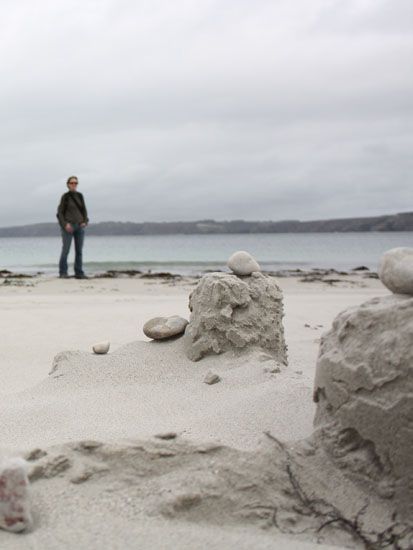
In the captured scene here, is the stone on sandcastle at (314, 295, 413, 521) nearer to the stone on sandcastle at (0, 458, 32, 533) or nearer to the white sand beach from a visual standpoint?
the white sand beach

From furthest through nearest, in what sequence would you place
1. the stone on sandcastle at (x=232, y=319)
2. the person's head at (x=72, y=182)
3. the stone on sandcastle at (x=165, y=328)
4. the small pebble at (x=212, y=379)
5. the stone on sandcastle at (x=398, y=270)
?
the person's head at (x=72, y=182)
the stone on sandcastle at (x=165, y=328)
the stone on sandcastle at (x=232, y=319)
the small pebble at (x=212, y=379)
the stone on sandcastle at (x=398, y=270)

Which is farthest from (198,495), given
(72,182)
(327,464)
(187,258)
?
(187,258)

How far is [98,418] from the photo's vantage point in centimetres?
348

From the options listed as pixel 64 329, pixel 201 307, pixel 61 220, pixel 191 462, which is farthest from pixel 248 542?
pixel 61 220

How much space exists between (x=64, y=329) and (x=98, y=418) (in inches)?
152

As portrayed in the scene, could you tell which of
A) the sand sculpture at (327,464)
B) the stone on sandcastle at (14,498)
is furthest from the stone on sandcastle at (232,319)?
the stone on sandcastle at (14,498)

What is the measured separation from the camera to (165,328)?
4840 mm

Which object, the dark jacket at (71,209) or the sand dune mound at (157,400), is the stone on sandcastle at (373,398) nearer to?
the sand dune mound at (157,400)

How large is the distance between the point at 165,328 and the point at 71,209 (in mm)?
8527

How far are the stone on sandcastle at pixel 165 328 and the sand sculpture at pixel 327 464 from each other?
80.9 inches

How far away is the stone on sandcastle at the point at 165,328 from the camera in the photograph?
4824 mm

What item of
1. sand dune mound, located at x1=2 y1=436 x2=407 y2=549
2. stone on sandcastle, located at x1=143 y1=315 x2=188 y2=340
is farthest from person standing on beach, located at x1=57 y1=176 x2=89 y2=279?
sand dune mound, located at x1=2 y1=436 x2=407 y2=549

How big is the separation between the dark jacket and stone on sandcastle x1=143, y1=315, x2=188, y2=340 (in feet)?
27.4

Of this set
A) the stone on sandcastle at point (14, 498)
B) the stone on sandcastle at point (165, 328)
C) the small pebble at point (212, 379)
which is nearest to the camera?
the stone on sandcastle at point (14, 498)
